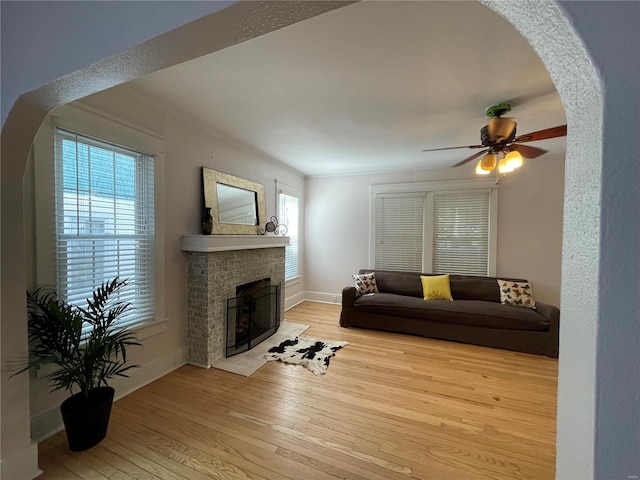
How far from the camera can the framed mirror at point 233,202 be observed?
9.82ft

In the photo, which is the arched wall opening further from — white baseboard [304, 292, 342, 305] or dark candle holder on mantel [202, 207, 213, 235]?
white baseboard [304, 292, 342, 305]

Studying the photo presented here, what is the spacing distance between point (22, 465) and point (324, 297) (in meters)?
4.26

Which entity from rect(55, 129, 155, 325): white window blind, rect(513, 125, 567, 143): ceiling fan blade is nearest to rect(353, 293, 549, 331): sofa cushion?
rect(513, 125, 567, 143): ceiling fan blade

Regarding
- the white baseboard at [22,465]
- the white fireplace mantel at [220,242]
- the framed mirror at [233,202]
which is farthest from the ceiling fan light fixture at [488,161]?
the white baseboard at [22,465]

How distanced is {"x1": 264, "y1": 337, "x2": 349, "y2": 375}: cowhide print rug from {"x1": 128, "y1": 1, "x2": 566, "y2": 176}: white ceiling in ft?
8.55

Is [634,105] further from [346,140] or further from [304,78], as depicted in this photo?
[346,140]

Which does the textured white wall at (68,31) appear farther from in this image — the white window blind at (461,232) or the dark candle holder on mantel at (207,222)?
the white window blind at (461,232)

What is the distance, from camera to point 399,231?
477cm

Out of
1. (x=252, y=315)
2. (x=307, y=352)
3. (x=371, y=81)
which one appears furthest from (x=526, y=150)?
(x=252, y=315)

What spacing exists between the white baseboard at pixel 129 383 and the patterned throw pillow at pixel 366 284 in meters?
2.70

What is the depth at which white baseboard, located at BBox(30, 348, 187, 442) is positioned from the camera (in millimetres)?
1759

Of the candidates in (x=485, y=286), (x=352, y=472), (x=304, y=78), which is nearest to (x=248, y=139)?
(x=304, y=78)

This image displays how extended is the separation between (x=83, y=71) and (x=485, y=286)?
15.4 feet

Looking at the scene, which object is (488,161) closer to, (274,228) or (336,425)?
(336,425)
